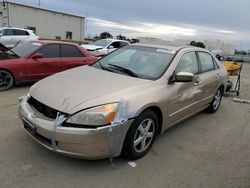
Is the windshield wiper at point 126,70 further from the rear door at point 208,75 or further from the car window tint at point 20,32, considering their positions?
the car window tint at point 20,32

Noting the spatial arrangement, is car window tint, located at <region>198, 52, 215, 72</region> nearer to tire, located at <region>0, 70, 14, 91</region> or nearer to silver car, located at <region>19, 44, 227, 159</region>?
silver car, located at <region>19, 44, 227, 159</region>

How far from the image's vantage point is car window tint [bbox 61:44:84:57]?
726cm

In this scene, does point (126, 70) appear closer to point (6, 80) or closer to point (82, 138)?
point (82, 138)

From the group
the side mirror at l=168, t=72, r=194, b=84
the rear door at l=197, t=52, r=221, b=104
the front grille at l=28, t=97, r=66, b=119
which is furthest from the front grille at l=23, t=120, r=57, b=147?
the rear door at l=197, t=52, r=221, b=104

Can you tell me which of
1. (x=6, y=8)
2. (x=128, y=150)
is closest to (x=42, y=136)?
(x=128, y=150)

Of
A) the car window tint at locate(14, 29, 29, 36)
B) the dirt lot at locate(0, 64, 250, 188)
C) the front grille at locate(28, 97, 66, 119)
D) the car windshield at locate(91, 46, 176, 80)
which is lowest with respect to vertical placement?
the dirt lot at locate(0, 64, 250, 188)

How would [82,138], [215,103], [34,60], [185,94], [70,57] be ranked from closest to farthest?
[82,138]
[185,94]
[215,103]
[34,60]
[70,57]

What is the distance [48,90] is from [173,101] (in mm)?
1807

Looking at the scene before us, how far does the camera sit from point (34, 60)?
21.7ft

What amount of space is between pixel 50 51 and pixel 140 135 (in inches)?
185

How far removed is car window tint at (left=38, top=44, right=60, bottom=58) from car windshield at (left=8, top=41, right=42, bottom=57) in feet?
0.61

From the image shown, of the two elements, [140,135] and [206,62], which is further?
[206,62]

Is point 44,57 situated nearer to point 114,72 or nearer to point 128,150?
point 114,72

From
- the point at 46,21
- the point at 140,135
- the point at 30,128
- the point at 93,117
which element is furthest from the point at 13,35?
the point at 93,117
